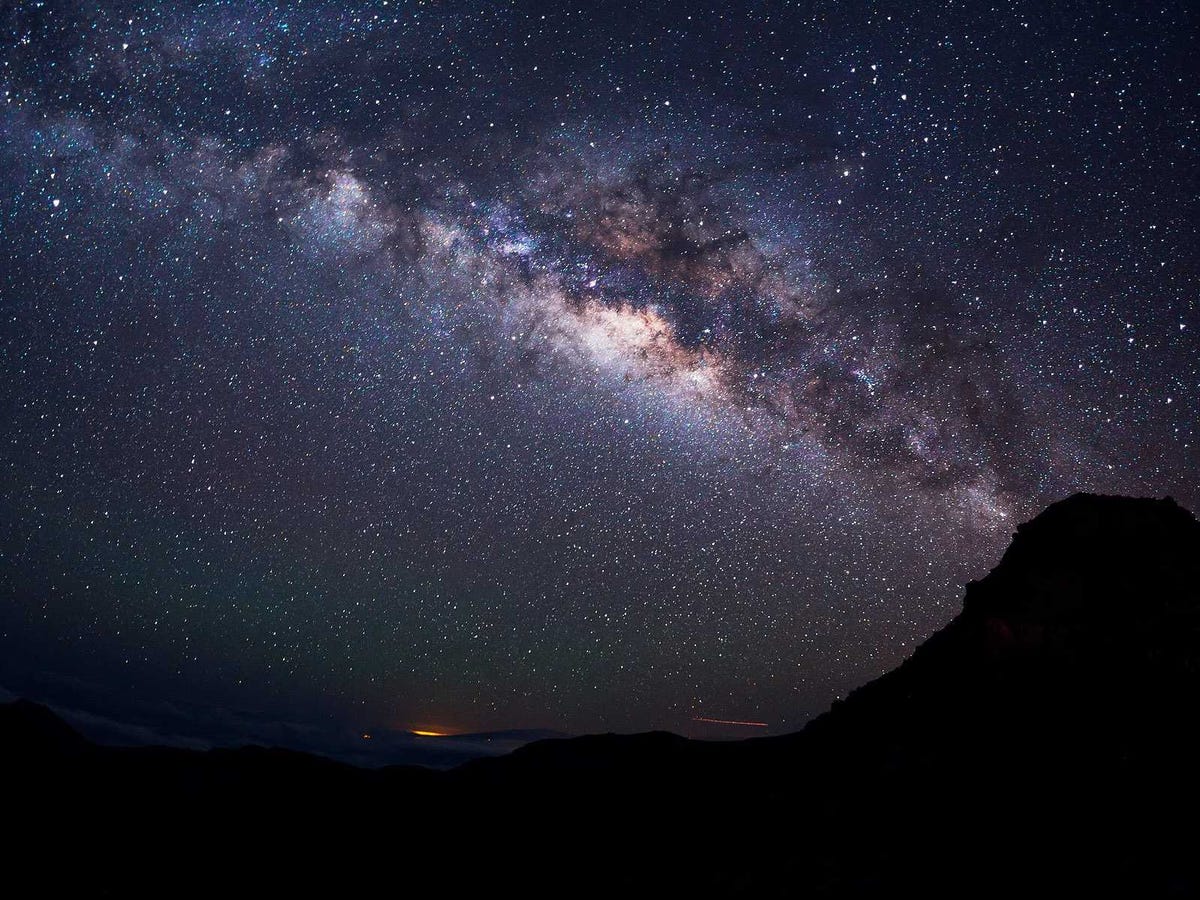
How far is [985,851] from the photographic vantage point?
50.4 ft

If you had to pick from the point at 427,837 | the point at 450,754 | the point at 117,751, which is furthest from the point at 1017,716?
the point at 450,754

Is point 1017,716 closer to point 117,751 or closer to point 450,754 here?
point 117,751

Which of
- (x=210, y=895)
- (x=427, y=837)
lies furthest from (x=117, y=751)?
(x=427, y=837)

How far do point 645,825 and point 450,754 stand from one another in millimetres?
150695

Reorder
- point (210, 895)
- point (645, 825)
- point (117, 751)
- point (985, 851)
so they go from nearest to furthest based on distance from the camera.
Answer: point (985, 851), point (645, 825), point (210, 895), point (117, 751)

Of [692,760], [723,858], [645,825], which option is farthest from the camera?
[692,760]

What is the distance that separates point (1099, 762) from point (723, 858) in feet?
32.9

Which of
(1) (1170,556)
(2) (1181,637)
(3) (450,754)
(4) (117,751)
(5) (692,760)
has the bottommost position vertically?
(3) (450,754)

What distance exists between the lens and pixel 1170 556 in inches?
814

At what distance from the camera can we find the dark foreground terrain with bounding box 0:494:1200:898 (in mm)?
15539

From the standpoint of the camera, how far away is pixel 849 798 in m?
19.2

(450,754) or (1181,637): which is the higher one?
(1181,637)

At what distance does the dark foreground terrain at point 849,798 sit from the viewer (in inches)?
612

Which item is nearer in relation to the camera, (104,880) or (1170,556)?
(1170,556)
